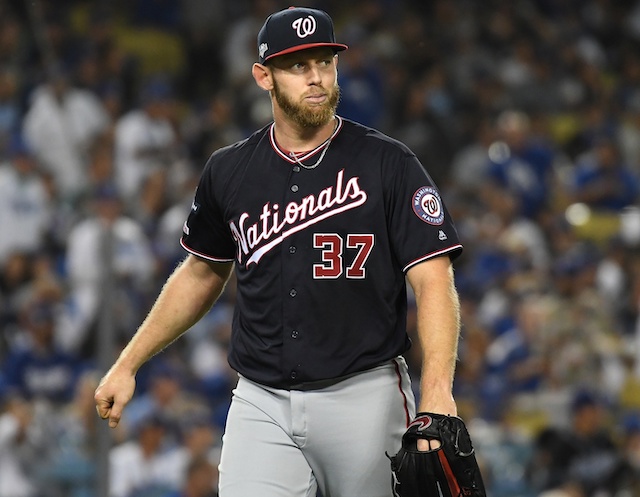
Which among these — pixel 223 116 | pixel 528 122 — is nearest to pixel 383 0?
pixel 528 122

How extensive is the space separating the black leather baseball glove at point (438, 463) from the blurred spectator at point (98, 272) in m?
3.04

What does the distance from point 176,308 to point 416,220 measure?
0.80 meters

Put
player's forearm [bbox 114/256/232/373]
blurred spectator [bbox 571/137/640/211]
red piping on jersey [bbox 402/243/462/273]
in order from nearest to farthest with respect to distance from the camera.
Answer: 1. red piping on jersey [bbox 402/243/462/273]
2. player's forearm [bbox 114/256/232/373]
3. blurred spectator [bbox 571/137/640/211]

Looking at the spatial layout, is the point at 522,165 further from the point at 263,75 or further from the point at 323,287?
the point at 323,287

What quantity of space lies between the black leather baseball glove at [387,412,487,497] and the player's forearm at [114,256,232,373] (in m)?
0.85

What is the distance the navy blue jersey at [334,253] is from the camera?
3295mm

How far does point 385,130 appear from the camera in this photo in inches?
450

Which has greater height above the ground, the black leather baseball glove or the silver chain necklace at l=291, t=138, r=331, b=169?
the silver chain necklace at l=291, t=138, r=331, b=169

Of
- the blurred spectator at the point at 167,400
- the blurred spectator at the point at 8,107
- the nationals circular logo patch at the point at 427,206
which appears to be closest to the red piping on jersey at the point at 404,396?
the nationals circular logo patch at the point at 427,206

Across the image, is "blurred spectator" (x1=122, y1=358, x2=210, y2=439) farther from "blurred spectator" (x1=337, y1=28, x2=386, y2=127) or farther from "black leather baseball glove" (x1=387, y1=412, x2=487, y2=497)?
"black leather baseball glove" (x1=387, y1=412, x2=487, y2=497)

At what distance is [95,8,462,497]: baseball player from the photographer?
10.8 feet

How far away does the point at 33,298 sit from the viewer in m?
7.31

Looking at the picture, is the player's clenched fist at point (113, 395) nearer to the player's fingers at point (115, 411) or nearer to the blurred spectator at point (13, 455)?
the player's fingers at point (115, 411)

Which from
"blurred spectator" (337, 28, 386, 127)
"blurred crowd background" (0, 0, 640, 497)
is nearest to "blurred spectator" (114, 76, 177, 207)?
"blurred crowd background" (0, 0, 640, 497)
